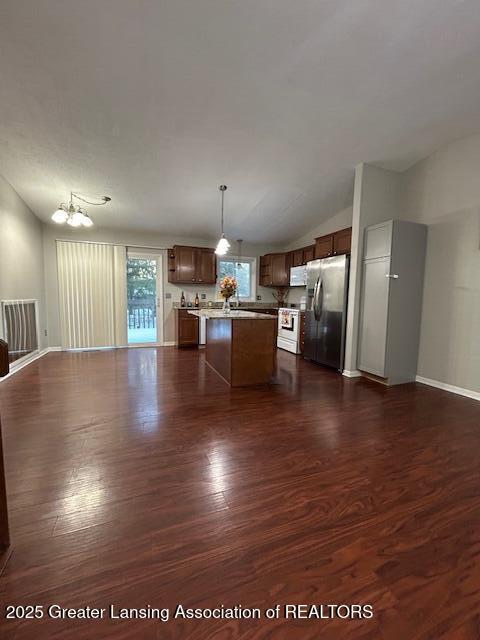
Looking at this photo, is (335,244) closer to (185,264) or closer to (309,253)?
(309,253)

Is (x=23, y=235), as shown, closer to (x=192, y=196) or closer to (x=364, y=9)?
(x=192, y=196)

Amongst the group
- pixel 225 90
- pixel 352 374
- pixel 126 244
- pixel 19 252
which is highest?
pixel 225 90

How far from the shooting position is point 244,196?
473cm

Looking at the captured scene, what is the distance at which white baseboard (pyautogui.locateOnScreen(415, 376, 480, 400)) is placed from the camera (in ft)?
11.0

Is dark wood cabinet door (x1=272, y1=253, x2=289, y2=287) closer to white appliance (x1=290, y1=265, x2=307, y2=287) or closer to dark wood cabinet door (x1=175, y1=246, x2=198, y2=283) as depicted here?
white appliance (x1=290, y1=265, x2=307, y2=287)

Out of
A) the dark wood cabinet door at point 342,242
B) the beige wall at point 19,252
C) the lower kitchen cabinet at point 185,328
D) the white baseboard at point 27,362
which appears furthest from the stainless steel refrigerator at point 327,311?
the beige wall at point 19,252

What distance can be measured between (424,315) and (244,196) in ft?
11.1

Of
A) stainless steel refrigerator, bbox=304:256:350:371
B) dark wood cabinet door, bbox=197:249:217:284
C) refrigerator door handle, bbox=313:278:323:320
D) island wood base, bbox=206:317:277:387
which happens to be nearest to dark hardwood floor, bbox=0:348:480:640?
island wood base, bbox=206:317:277:387

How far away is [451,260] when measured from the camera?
362 cm

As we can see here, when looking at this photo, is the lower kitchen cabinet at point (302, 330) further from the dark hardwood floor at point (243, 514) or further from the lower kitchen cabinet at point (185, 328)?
the dark hardwood floor at point (243, 514)

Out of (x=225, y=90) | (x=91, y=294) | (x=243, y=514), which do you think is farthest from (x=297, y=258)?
(x=243, y=514)

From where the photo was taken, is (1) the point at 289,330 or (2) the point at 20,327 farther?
(1) the point at 289,330

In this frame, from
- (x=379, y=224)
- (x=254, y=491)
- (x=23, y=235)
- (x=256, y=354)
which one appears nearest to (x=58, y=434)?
(x=254, y=491)

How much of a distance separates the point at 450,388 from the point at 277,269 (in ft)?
13.7
